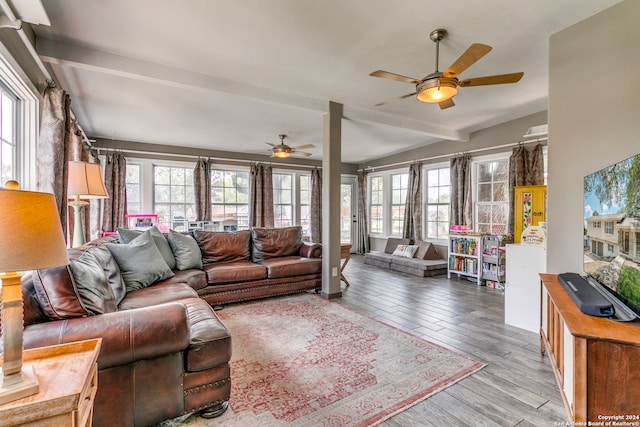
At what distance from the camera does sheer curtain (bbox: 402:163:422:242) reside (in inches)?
261

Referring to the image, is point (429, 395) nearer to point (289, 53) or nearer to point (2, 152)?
point (289, 53)

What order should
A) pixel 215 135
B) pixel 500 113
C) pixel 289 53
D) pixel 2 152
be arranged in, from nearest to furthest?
pixel 2 152 < pixel 289 53 < pixel 500 113 < pixel 215 135

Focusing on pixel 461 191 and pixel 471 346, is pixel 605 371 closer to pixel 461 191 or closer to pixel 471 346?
pixel 471 346

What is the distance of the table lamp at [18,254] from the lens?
882 mm

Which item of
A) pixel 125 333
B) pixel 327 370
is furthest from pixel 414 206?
pixel 125 333

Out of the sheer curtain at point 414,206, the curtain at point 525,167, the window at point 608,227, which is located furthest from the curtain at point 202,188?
the window at point 608,227

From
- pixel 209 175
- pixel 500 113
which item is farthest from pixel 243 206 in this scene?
pixel 500 113

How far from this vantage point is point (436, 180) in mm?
6449

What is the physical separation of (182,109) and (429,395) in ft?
14.4

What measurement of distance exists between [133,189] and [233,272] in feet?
11.7

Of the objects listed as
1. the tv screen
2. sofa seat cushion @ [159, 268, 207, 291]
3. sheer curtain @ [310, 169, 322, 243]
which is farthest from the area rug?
sheer curtain @ [310, 169, 322, 243]

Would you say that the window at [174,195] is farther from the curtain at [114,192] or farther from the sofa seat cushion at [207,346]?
the sofa seat cushion at [207,346]

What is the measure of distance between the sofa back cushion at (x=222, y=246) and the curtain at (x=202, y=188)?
2216 millimetres

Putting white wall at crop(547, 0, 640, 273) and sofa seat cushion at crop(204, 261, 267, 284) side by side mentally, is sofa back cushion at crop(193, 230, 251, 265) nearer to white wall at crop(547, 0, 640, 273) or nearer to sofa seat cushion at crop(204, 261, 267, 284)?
sofa seat cushion at crop(204, 261, 267, 284)
